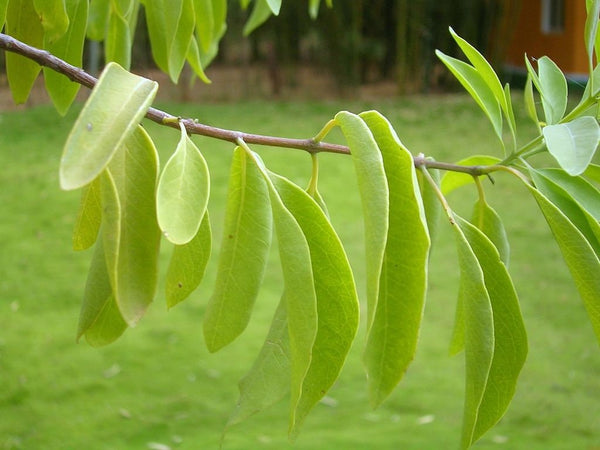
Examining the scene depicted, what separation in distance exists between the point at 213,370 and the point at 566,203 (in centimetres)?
146

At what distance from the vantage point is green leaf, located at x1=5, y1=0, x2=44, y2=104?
0.62 m

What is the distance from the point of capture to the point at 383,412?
65.1 inches

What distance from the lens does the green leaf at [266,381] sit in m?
0.40

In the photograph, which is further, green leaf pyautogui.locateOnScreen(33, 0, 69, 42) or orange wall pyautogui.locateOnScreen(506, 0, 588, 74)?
orange wall pyautogui.locateOnScreen(506, 0, 588, 74)

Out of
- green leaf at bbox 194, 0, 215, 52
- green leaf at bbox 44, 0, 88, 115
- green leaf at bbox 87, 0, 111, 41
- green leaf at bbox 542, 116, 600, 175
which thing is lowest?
green leaf at bbox 542, 116, 600, 175

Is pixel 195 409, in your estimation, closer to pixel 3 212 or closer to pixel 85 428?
pixel 85 428

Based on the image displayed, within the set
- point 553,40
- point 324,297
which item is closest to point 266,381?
point 324,297

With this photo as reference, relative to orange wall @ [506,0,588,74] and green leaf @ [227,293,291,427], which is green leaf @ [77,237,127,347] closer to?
green leaf @ [227,293,291,427]

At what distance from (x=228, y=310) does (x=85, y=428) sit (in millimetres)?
1221

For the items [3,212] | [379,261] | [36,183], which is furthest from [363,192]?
[36,183]

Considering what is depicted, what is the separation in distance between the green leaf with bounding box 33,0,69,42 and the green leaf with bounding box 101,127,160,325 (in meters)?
0.24

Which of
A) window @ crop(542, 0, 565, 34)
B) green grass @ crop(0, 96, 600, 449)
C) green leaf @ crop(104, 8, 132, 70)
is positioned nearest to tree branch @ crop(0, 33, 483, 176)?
green leaf @ crop(104, 8, 132, 70)

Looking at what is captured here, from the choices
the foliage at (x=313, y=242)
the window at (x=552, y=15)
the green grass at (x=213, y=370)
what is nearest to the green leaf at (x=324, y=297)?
the foliage at (x=313, y=242)

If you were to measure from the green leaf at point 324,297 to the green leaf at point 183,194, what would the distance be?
47 mm
